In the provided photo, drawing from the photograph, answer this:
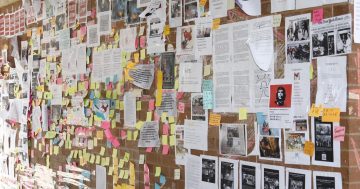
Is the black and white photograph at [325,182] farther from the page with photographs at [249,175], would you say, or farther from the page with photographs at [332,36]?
the page with photographs at [332,36]

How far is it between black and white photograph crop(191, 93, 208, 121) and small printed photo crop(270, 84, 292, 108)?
1.59 ft

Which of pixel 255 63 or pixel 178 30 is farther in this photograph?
pixel 178 30

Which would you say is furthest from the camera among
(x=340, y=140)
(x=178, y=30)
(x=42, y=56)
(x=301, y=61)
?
(x=42, y=56)

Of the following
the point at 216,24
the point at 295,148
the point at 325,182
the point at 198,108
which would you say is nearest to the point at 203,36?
the point at 216,24

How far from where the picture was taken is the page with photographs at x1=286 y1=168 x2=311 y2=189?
2.17 metres

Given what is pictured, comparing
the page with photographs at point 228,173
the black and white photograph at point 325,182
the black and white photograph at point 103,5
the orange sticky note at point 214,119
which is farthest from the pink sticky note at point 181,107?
the black and white photograph at point 103,5

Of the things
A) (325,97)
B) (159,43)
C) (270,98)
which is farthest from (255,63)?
(159,43)

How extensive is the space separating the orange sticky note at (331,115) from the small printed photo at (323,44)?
0.81ft

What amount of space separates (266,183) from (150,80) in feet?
3.70

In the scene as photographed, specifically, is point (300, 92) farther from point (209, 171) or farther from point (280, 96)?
point (209, 171)

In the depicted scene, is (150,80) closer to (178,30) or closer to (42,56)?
(178,30)

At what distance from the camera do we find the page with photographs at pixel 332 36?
2039mm

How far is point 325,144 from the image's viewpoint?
2.10 m

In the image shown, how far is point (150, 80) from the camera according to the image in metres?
3.13
